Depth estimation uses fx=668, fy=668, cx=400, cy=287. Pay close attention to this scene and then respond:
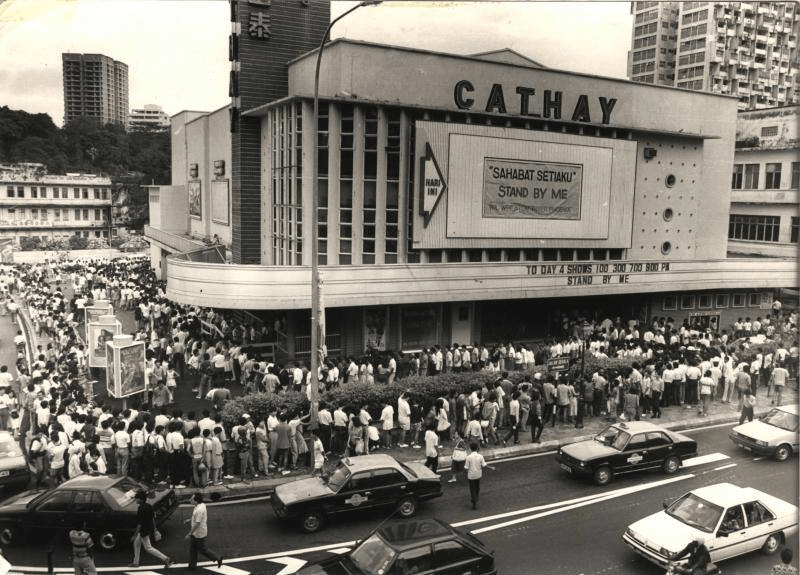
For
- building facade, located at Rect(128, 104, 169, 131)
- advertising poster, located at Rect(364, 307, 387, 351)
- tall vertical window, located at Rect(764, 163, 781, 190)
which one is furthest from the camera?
building facade, located at Rect(128, 104, 169, 131)

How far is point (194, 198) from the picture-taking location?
47531 millimetres

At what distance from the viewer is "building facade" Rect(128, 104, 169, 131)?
8080 centimetres

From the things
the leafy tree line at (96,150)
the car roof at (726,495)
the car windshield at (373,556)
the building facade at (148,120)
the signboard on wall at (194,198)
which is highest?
the building facade at (148,120)

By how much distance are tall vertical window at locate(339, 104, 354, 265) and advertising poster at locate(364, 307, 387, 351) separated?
233cm

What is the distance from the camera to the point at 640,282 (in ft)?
107

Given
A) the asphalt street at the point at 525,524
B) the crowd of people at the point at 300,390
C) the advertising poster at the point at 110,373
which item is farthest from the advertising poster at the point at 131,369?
the asphalt street at the point at 525,524

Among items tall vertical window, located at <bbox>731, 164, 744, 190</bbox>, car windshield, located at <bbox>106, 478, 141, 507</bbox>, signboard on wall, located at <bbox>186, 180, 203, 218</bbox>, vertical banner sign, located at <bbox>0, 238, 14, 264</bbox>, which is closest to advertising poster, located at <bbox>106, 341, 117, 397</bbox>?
car windshield, located at <bbox>106, 478, 141, 507</bbox>

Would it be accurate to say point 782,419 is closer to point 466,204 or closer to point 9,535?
point 466,204

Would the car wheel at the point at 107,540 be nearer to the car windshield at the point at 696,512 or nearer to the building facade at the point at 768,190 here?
the car windshield at the point at 696,512

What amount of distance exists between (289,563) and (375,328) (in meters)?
16.2

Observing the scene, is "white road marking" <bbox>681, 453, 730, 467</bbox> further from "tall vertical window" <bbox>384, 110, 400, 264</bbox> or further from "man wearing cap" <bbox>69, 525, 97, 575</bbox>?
"tall vertical window" <bbox>384, 110, 400, 264</bbox>

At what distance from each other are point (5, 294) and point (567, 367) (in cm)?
3613

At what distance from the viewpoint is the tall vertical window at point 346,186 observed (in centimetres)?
2612

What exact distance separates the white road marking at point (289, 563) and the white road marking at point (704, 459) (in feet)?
33.6
